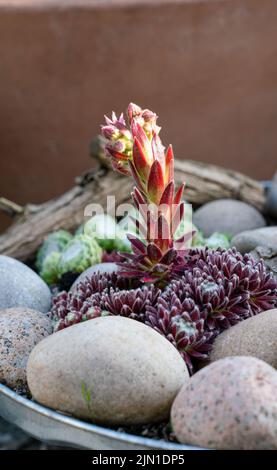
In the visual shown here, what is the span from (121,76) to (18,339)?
2348mm

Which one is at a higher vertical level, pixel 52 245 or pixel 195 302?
pixel 52 245

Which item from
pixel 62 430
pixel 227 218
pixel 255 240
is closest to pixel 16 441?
pixel 62 430

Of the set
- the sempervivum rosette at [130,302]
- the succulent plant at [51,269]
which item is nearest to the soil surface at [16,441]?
the sempervivum rosette at [130,302]

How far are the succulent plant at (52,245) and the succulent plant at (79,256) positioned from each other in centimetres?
24

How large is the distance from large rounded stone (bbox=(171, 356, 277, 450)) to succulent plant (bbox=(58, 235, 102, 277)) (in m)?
1.24

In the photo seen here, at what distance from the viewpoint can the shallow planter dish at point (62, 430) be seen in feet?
5.48

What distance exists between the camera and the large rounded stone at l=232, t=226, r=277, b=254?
8.71 ft

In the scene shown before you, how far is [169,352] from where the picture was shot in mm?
1898

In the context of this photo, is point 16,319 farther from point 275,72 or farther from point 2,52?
point 275,72

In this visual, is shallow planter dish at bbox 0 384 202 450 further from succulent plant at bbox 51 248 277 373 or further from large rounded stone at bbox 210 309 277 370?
large rounded stone at bbox 210 309 277 370

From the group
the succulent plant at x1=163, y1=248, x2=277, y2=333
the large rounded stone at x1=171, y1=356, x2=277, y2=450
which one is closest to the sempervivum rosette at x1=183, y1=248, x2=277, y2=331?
the succulent plant at x1=163, y1=248, x2=277, y2=333

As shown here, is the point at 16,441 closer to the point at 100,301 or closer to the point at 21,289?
the point at 100,301

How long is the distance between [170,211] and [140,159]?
20 centimetres

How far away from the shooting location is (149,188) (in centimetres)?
216
